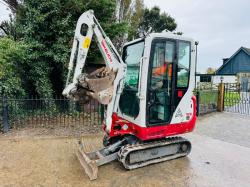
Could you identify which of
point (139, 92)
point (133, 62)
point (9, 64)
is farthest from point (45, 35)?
point (139, 92)

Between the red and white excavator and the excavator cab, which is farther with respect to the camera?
the excavator cab

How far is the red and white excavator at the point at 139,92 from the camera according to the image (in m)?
3.66

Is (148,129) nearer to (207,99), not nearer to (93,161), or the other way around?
(93,161)

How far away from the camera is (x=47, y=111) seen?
7.21m

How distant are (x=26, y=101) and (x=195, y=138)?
17.4 feet

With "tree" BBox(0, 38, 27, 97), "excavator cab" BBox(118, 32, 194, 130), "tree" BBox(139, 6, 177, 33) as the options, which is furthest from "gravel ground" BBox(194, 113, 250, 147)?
"tree" BBox(139, 6, 177, 33)

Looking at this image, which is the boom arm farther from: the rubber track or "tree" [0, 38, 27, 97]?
"tree" [0, 38, 27, 97]

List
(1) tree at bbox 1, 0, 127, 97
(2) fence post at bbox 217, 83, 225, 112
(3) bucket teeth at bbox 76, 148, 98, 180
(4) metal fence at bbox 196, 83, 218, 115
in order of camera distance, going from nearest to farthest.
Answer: (3) bucket teeth at bbox 76, 148, 98, 180 < (1) tree at bbox 1, 0, 127, 97 < (4) metal fence at bbox 196, 83, 218, 115 < (2) fence post at bbox 217, 83, 225, 112

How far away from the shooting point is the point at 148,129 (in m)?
3.94

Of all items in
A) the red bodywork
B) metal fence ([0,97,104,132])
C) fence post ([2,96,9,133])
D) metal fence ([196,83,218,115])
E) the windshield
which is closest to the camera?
the red bodywork

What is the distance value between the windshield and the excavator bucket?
0.64m

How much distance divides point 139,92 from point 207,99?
247 inches

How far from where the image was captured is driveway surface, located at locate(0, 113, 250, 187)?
3.56 metres

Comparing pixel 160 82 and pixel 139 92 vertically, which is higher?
pixel 160 82
